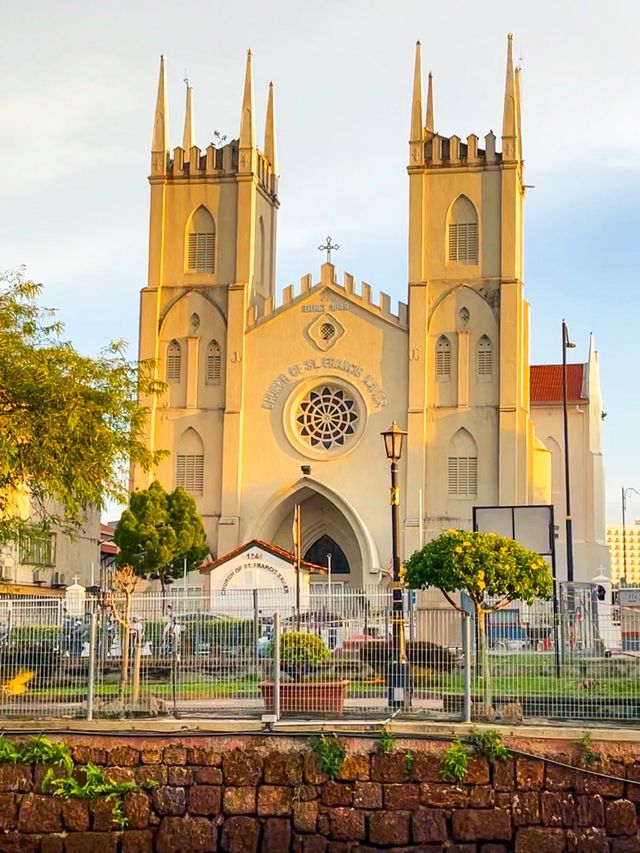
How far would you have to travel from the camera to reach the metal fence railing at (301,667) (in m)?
18.3

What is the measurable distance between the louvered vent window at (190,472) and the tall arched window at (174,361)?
3568 millimetres

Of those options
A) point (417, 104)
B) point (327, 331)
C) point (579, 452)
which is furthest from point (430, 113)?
point (579, 452)

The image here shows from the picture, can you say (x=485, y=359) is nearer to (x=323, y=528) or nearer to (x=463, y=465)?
(x=463, y=465)

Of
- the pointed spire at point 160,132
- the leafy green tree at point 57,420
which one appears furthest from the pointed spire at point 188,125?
the leafy green tree at point 57,420

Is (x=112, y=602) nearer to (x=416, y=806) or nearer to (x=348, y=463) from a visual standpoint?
(x=416, y=806)

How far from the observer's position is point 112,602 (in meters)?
20.2

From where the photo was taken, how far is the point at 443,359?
56875 millimetres

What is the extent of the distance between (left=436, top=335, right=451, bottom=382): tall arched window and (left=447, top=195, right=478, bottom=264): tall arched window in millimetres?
3611

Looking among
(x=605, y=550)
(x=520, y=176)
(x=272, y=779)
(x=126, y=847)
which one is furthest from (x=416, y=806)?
(x=605, y=550)

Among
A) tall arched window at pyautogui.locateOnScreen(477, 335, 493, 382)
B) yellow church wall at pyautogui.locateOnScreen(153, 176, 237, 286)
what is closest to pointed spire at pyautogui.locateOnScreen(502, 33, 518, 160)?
tall arched window at pyautogui.locateOnScreen(477, 335, 493, 382)

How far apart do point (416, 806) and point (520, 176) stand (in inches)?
1769

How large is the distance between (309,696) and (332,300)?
134ft

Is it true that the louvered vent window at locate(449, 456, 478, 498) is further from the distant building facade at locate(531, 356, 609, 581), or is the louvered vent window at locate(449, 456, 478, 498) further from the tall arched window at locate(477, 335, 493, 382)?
the distant building facade at locate(531, 356, 609, 581)

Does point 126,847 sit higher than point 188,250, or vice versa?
point 188,250
